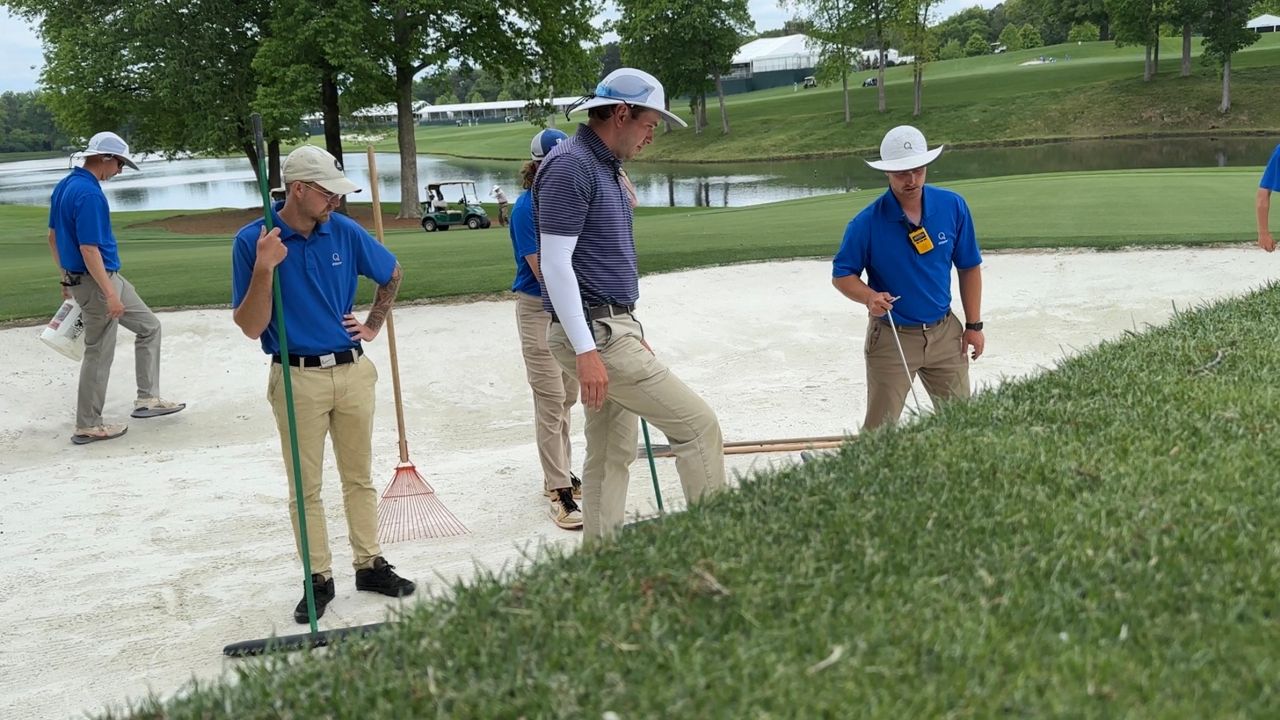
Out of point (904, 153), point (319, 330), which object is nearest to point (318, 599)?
point (319, 330)

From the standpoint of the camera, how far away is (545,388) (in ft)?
22.1

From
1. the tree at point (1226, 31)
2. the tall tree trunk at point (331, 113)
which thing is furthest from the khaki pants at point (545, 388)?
the tree at point (1226, 31)

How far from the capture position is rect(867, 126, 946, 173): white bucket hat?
5.57m

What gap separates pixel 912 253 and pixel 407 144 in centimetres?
3123

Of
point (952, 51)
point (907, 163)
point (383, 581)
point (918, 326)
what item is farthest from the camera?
point (952, 51)

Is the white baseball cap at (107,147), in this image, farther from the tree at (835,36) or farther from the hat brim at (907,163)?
the tree at (835,36)

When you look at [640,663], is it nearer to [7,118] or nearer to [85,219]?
[85,219]

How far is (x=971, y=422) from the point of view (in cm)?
402

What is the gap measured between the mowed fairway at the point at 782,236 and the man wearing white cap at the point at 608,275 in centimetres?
720

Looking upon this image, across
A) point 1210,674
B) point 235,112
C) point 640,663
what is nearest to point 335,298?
point 640,663

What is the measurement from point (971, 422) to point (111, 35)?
1400 inches

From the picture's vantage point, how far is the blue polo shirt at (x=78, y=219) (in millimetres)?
8109

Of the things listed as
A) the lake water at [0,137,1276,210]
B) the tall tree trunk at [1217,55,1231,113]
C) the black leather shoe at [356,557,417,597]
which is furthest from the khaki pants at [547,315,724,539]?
the tall tree trunk at [1217,55,1231,113]

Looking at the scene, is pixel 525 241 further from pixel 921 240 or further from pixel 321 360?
pixel 921 240
